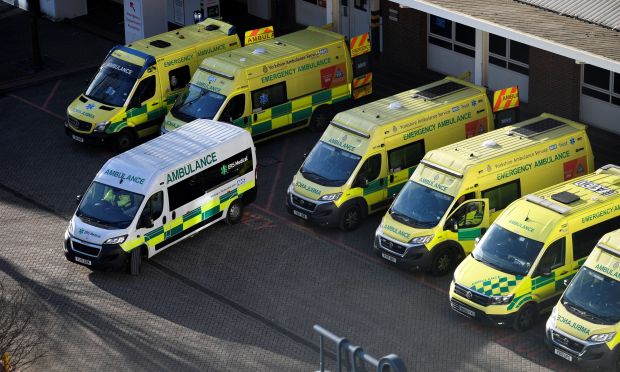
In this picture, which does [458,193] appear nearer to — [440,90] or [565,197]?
[565,197]

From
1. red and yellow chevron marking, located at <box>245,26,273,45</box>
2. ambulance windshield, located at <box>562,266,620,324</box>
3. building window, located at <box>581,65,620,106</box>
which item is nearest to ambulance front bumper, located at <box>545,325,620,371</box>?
ambulance windshield, located at <box>562,266,620,324</box>

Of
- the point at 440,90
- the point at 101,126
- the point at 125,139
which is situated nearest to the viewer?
the point at 440,90

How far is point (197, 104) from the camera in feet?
98.5

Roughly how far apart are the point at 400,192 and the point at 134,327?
238 inches

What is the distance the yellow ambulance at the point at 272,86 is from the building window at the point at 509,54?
4208mm

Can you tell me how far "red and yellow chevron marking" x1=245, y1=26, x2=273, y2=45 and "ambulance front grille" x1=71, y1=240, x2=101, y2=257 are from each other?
9520 millimetres

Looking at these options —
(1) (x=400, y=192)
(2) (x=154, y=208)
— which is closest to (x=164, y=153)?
(2) (x=154, y=208)

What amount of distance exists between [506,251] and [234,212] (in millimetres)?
6762

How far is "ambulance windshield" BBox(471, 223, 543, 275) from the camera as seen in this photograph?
22812 mm

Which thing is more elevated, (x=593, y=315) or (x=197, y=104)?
(x=197, y=104)

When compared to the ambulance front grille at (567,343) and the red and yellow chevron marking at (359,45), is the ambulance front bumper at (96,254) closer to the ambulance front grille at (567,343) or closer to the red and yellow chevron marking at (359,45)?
the ambulance front grille at (567,343)

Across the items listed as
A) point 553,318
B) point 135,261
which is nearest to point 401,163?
point 135,261

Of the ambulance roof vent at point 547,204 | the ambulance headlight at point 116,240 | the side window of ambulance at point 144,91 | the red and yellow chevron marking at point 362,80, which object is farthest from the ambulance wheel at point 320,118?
the ambulance roof vent at point 547,204

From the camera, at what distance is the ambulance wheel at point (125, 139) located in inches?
1209
